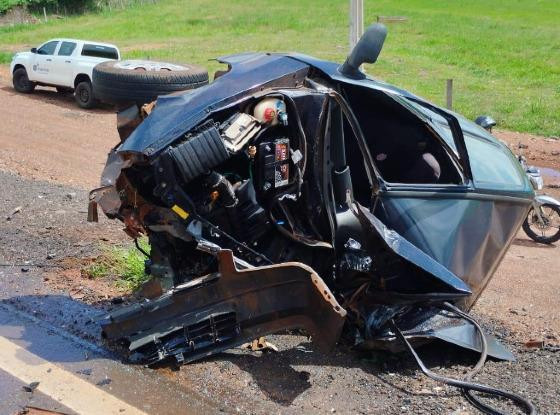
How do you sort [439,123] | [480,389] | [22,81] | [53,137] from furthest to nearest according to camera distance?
1. [22,81]
2. [53,137]
3. [439,123]
4. [480,389]

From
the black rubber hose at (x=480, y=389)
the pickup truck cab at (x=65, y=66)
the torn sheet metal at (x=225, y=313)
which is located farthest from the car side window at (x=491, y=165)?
the pickup truck cab at (x=65, y=66)

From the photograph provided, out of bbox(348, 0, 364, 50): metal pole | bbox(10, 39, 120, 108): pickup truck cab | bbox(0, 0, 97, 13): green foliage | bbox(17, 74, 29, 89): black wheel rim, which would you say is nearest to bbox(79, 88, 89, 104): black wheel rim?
bbox(10, 39, 120, 108): pickup truck cab

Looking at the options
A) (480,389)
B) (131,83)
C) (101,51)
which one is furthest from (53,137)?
(480,389)

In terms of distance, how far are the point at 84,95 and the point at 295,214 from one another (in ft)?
49.8

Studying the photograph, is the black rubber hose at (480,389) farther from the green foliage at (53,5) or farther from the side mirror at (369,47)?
the green foliage at (53,5)

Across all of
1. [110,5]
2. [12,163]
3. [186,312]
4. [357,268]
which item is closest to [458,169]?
[357,268]

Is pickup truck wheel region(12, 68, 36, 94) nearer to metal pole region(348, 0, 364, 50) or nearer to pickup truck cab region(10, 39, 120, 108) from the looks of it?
pickup truck cab region(10, 39, 120, 108)

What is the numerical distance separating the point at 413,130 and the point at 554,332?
5.89 feet

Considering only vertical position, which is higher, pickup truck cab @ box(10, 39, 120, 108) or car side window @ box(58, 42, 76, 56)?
car side window @ box(58, 42, 76, 56)

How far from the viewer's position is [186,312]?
4.96 m

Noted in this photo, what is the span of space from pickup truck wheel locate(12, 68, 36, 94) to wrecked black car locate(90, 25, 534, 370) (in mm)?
16662

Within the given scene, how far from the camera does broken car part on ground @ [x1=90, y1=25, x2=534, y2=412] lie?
489 centimetres

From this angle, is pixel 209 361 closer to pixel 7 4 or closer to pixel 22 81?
pixel 22 81

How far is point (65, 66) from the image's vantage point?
2006 centimetres
